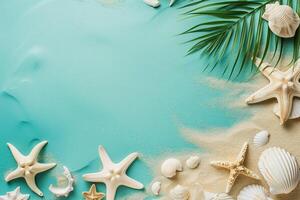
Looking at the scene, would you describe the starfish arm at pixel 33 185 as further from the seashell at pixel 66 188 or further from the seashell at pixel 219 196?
the seashell at pixel 219 196

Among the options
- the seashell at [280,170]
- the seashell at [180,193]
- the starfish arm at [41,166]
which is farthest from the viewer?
the starfish arm at [41,166]

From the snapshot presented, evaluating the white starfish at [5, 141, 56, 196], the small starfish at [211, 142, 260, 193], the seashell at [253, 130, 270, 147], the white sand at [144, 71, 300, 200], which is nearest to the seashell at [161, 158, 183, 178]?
the white sand at [144, 71, 300, 200]

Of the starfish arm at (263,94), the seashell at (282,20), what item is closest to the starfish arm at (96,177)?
the starfish arm at (263,94)

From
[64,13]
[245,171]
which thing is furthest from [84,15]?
[245,171]

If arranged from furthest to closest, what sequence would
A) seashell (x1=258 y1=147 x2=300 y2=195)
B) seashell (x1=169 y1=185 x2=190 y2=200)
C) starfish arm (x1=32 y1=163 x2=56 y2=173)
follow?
starfish arm (x1=32 y1=163 x2=56 y2=173), seashell (x1=169 y1=185 x2=190 y2=200), seashell (x1=258 y1=147 x2=300 y2=195)

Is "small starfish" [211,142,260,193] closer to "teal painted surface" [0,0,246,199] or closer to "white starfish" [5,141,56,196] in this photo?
"teal painted surface" [0,0,246,199]

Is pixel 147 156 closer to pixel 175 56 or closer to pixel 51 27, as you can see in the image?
pixel 175 56
